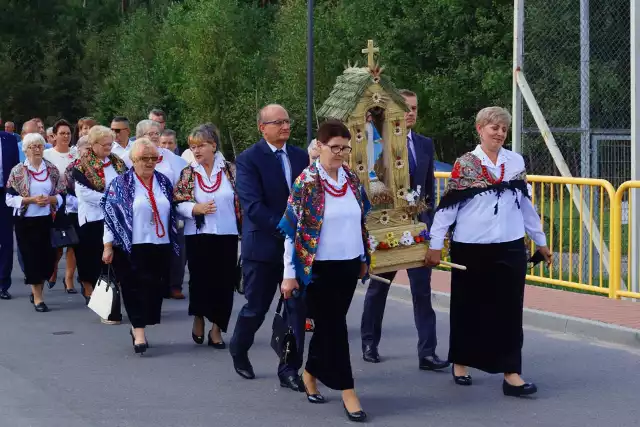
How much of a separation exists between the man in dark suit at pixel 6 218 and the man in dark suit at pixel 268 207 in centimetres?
554

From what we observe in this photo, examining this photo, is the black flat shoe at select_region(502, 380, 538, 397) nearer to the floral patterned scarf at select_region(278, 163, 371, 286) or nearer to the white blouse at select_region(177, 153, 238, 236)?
the floral patterned scarf at select_region(278, 163, 371, 286)

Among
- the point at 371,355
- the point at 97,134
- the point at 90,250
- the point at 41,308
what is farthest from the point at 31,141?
the point at 371,355

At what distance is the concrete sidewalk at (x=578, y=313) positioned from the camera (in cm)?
970

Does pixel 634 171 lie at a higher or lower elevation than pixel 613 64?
lower

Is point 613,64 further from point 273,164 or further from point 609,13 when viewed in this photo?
point 273,164

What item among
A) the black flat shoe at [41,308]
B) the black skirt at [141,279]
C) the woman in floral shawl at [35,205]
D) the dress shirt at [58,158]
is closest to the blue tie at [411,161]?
the black skirt at [141,279]

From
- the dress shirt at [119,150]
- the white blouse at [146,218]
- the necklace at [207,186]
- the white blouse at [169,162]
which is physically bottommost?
the white blouse at [146,218]

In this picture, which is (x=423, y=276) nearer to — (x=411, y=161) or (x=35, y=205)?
(x=411, y=161)

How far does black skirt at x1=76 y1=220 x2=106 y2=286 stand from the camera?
38.3 feet

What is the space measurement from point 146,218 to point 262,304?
187cm

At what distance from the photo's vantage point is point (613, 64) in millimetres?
13133

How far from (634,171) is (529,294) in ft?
5.28

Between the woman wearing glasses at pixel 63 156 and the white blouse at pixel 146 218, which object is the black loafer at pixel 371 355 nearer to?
the white blouse at pixel 146 218

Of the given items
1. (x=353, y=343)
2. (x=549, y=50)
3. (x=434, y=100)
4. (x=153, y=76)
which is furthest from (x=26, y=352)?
(x=153, y=76)
